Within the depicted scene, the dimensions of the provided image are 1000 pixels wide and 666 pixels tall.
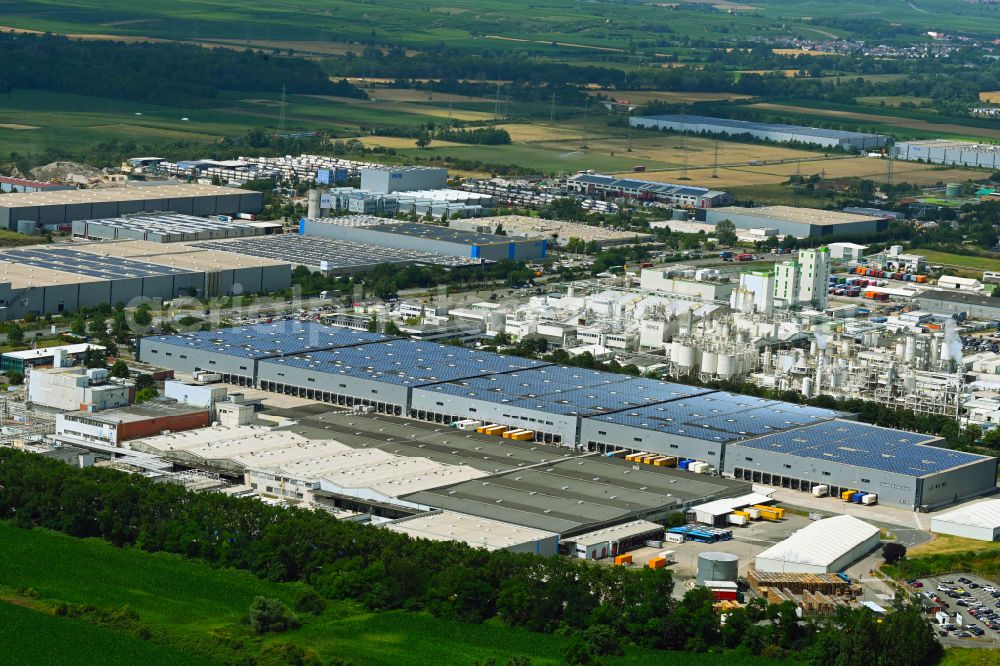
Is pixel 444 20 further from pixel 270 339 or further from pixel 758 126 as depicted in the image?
pixel 270 339

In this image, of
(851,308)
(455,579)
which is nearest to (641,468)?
(455,579)

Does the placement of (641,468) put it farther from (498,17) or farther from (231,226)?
(498,17)

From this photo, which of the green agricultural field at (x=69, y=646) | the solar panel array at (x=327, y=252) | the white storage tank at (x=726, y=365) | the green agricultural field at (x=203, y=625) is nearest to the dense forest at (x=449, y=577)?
the green agricultural field at (x=203, y=625)

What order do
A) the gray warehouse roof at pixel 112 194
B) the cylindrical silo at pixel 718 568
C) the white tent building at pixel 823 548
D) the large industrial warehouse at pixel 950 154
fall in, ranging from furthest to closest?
the large industrial warehouse at pixel 950 154 < the gray warehouse roof at pixel 112 194 < the white tent building at pixel 823 548 < the cylindrical silo at pixel 718 568

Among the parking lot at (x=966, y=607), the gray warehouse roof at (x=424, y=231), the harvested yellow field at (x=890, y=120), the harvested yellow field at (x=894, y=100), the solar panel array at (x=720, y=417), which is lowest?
the parking lot at (x=966, y=607)

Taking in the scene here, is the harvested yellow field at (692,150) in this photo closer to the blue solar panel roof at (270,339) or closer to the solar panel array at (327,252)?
the solar panel array at (327,252)

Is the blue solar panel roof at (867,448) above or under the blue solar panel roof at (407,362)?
under
